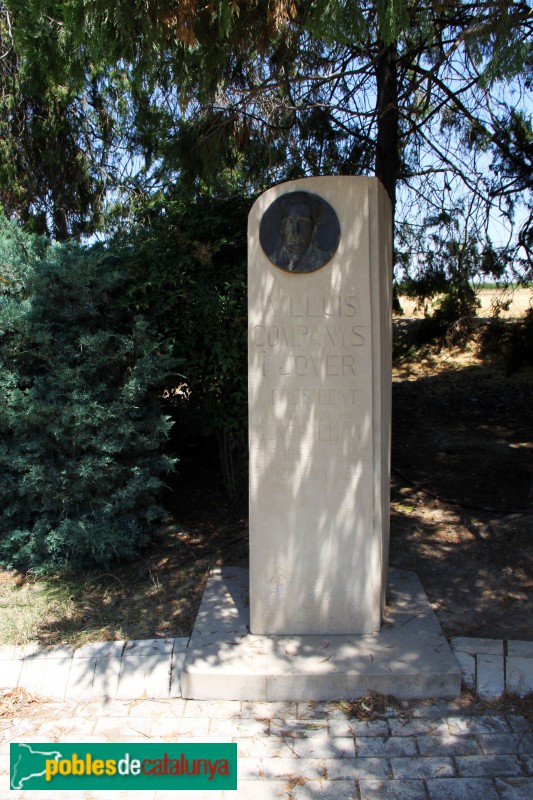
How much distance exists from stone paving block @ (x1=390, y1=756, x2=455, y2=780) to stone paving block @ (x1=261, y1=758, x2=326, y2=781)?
306 mm

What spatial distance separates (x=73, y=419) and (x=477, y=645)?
2.72 m

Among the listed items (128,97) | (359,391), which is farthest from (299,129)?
(359,391)

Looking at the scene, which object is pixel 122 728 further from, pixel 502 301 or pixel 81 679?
pixel 502 301

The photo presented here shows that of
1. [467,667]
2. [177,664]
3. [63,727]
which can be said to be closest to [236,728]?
[177,664]

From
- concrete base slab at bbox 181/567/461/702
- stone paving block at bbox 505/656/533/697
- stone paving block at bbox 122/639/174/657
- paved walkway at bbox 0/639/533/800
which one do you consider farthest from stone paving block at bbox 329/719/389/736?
stone paving block at bbox 122/639/174/657

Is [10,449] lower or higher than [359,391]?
lower

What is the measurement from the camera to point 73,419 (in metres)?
4.33

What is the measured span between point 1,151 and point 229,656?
19.0ft

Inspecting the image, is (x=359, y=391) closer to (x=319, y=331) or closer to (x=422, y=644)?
(x=319, y=331)

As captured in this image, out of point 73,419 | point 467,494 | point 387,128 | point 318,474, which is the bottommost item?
point 467,494

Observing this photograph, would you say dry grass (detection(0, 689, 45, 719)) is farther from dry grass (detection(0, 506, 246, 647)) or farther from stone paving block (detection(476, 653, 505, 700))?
stone paving block (detection(476, 653, 505, 700))

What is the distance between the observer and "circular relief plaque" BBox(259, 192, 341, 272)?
334cm

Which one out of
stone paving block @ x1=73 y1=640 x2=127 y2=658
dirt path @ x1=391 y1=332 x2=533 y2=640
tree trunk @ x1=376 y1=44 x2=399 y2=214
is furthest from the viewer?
tree trunk @ x1=376 y1=44 x2=399 y2=214

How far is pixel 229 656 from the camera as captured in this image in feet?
11.2
